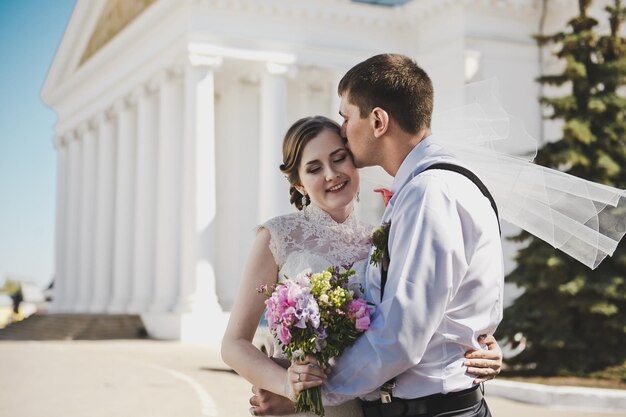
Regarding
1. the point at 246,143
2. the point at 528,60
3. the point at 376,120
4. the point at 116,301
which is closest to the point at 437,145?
the point at 376,120

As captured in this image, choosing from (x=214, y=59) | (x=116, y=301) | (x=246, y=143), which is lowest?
(x=116, y=301)

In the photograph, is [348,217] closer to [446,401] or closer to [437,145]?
[437,145]

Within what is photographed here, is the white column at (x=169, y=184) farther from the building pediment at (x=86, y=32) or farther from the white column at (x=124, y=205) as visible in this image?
the building pediment at (x=86, y=32)

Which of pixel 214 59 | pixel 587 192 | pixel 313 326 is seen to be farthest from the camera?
pixel 214 59

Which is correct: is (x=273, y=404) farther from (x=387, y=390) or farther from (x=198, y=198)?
(x=198, y=198)

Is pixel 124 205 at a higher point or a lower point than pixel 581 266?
lower

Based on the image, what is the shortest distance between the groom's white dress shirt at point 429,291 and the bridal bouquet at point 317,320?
5 cm

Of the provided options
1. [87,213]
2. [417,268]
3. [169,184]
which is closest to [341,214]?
[417,268]

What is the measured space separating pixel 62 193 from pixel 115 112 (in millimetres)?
10648

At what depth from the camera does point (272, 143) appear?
101ft

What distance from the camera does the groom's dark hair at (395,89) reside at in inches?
136

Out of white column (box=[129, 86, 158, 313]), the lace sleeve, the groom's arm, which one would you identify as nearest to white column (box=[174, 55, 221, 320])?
white column (box=[129, 86, 158, 313])

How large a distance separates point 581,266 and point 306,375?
45.3ft

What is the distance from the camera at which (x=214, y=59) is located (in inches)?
1201
